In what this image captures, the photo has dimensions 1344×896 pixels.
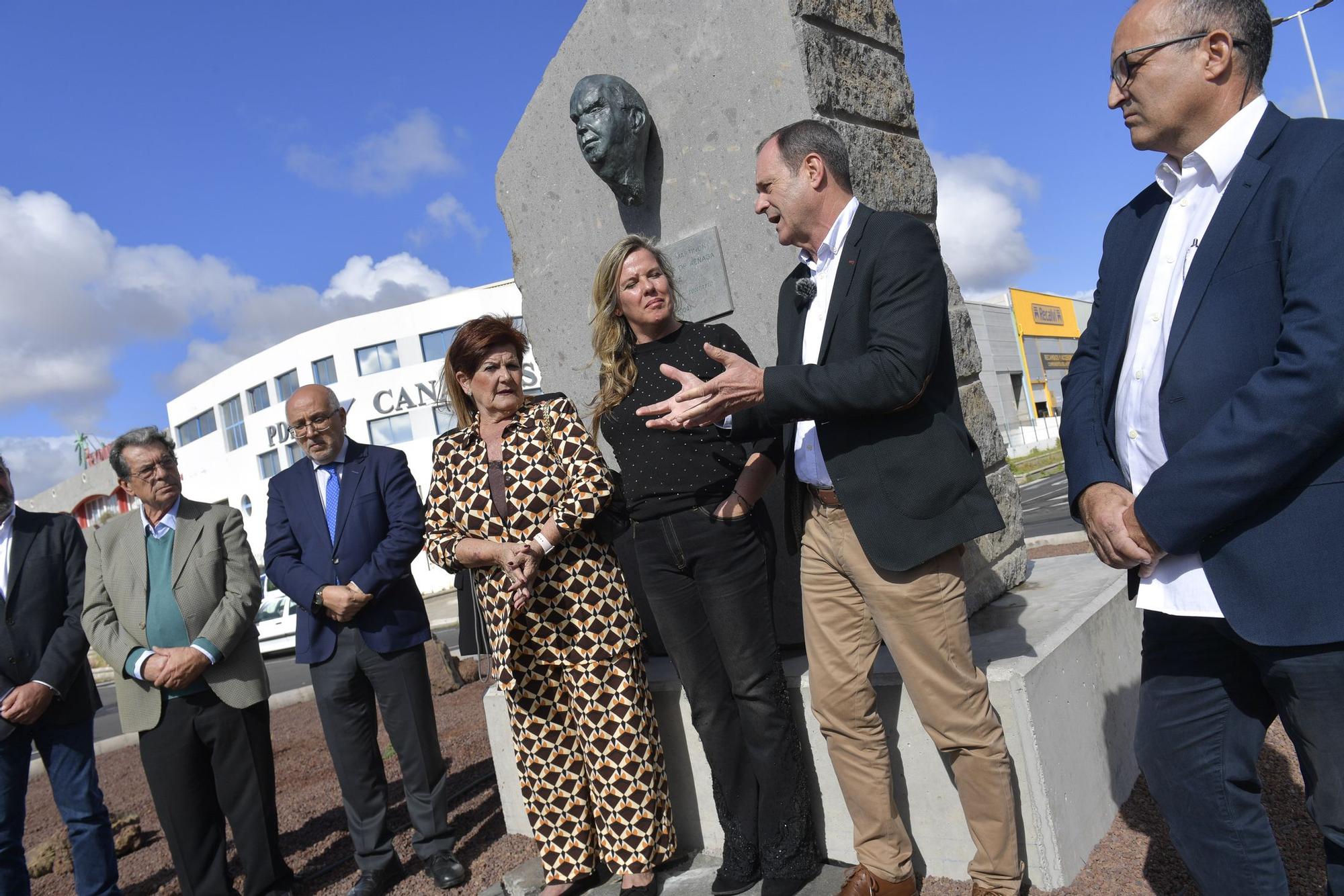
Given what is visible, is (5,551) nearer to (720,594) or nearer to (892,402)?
(720,594)

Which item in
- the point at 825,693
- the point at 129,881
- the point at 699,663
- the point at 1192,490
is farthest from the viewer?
the point at 129,881

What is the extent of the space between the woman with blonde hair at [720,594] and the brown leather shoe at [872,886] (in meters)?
0.27

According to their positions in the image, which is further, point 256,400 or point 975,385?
point 256,400

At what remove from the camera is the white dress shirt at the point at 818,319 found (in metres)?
2.56

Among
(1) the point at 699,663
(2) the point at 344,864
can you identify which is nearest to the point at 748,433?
(1) the point at 699,663

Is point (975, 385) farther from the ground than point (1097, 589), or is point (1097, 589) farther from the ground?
point (975, 385)

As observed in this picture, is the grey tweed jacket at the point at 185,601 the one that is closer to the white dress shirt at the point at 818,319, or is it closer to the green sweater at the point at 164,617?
the green sweater at the point at 164,617

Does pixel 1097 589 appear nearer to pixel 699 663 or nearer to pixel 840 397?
pixel 699 663

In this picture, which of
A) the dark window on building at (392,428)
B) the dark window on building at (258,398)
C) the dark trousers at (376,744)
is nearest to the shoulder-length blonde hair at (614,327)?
the dark trousers at (376,744)

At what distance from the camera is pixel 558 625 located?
10.4ft

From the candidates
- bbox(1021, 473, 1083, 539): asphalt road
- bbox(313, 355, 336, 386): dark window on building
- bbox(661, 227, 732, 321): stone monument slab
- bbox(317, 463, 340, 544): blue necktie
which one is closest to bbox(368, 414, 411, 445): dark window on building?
bbox(313, 355, 336, 386): dark window on building

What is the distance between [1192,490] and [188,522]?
155 inches

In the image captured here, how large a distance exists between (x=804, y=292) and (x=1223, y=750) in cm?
159

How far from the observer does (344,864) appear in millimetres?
4312
